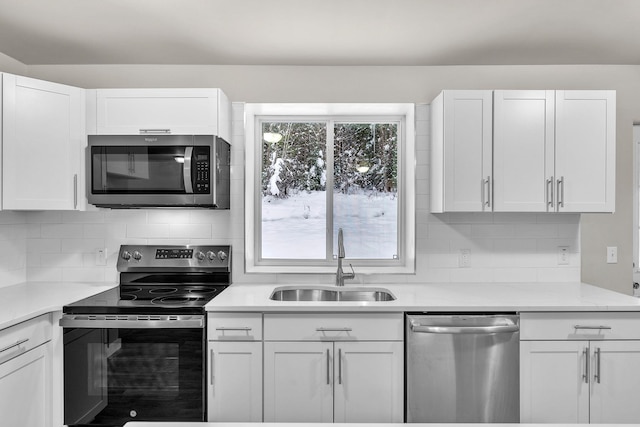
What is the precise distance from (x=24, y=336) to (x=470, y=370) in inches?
85.6

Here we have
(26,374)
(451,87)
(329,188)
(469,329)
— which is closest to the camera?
(26,374)

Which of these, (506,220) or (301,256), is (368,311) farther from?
(506,220)

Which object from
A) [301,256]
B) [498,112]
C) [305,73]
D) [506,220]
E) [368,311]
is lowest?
[368,311]

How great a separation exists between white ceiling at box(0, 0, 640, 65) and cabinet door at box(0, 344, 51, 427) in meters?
1.72

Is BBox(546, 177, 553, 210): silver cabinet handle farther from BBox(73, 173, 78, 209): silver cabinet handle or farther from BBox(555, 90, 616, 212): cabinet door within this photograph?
BBox(73, 173, 78, 209): silver cabinet handle

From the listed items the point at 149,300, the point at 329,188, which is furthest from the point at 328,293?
the point at 149,300

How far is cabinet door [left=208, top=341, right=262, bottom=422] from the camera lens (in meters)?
2.21

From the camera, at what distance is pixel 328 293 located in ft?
9.20

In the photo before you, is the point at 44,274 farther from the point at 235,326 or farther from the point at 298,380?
the point at 298,380

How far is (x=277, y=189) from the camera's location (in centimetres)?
309

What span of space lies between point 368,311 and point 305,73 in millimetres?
1652

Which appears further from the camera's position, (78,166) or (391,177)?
(391,177)

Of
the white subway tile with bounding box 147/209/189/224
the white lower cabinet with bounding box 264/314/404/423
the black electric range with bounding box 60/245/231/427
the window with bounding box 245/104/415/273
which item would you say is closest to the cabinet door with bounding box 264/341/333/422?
the white lower cabinet with bounding box 264/314/404/423

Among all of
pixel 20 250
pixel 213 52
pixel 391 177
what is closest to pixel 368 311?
pixel 391 177
